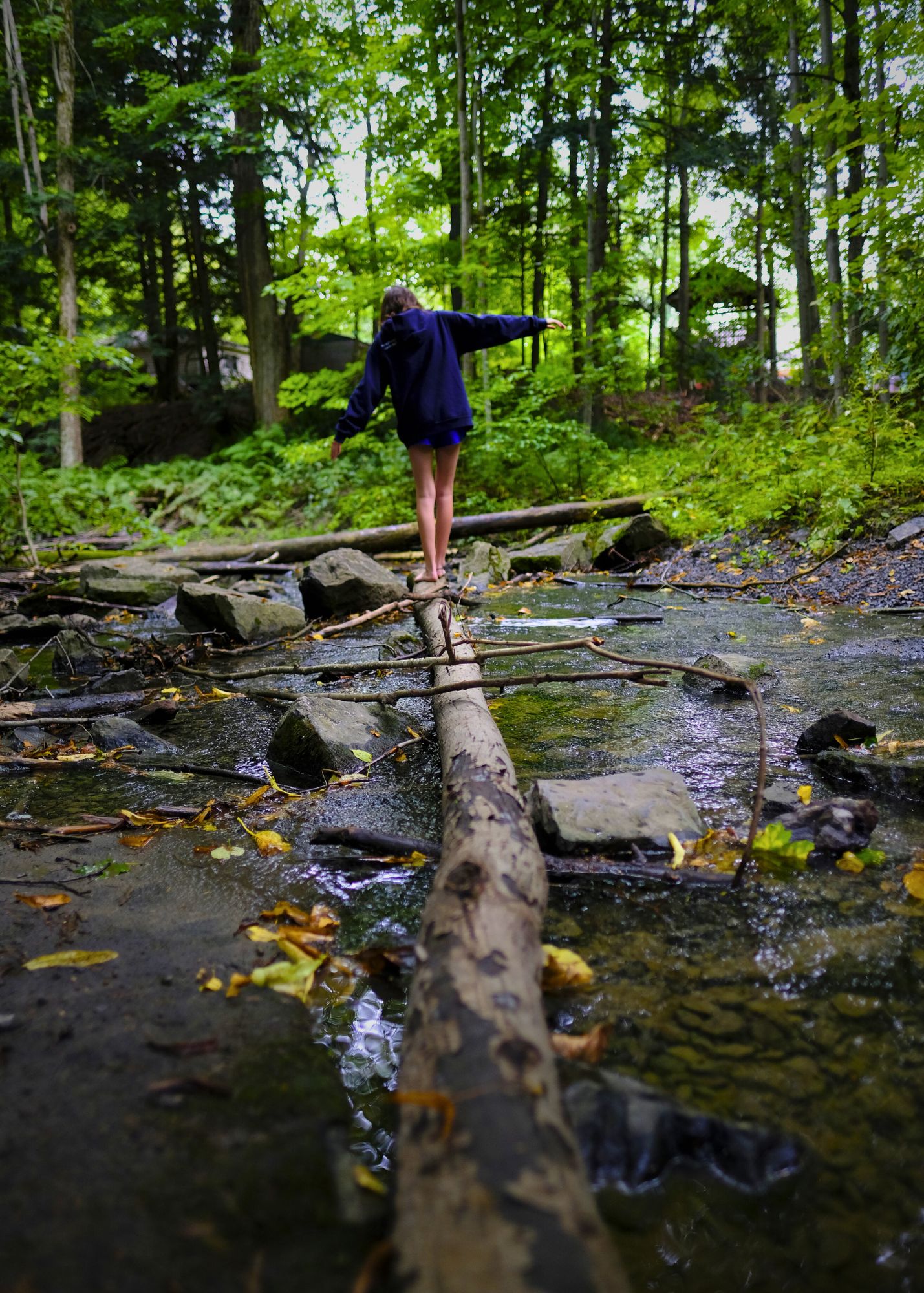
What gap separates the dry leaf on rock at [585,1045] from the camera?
4.04 feet

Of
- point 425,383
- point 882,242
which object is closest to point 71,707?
point 425,383

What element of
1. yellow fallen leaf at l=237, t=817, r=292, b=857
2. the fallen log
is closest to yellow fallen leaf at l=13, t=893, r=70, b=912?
yellow fallen leaf at l=237, t=817, r=292, b=857

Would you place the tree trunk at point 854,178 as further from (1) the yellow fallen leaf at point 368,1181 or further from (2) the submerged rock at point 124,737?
(1) the yellow fallen leaf at point 368,1181

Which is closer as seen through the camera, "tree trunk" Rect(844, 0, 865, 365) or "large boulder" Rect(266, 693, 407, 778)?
"large boulder" Rect(266, 693, 407, 778)

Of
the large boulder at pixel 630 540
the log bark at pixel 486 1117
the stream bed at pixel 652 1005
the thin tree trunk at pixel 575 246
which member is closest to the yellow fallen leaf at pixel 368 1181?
the stream bed at pixel 652 1005

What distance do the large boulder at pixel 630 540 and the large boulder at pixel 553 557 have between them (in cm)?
20

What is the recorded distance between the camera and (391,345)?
5500 millimetres

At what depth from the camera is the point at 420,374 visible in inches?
216

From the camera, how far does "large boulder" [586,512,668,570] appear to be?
346 inches

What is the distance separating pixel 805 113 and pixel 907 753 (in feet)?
26.1

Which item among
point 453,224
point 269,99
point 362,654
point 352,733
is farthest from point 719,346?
point 352,733

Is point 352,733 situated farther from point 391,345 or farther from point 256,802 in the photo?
point 391,345

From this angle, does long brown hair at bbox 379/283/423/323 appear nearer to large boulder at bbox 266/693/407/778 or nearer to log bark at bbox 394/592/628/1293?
large boulder at bbox 266/693/407/778

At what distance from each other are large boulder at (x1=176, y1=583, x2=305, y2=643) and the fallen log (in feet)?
4.71
